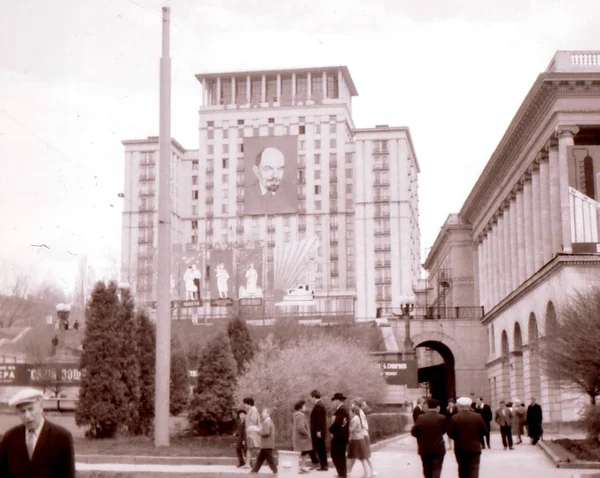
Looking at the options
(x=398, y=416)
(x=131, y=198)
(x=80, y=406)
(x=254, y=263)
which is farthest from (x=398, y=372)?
(x=131, y=198)

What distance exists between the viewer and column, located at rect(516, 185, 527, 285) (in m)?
59.6

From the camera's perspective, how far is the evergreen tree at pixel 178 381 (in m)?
41.5

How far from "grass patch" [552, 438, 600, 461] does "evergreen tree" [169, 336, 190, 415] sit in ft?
55.6

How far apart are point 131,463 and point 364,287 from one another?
5080 inches

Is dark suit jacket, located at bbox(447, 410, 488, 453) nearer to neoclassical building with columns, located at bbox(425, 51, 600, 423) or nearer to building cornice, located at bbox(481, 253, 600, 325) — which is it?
neoclassical building with columns, located at bbox(425, 51, 600, 423)

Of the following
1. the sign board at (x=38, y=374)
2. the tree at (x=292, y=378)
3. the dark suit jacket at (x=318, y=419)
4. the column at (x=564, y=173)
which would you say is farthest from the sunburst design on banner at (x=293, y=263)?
the dark suit jacket at (x=318, y=419)

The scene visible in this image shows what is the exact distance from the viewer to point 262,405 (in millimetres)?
→ 33969

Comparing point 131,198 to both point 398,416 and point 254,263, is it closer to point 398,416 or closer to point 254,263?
point 254,263

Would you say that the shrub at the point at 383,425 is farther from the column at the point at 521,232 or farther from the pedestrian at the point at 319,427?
the column at the point at 521,232

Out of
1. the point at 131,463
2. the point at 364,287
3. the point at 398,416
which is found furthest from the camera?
the point at 364,287

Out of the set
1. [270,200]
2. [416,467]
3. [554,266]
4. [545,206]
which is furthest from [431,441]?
[270,200]

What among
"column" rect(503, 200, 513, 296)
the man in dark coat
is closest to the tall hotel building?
"column" rect(503, 200, 513, 296)

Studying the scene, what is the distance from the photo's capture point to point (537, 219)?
5500 centimetres

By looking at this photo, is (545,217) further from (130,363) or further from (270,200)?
(270,200)
